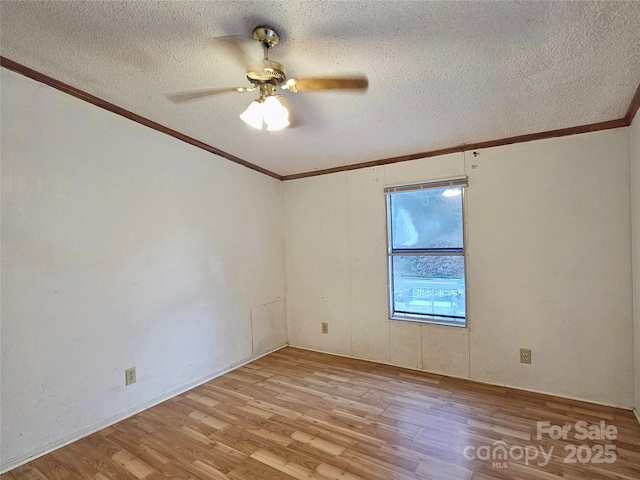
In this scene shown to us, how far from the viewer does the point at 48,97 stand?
7.12 ft

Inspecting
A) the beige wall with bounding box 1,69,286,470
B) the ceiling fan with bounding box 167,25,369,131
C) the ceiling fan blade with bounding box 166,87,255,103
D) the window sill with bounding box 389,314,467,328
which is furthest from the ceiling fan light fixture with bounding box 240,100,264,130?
the window sill with bounding box 389,314,467,328

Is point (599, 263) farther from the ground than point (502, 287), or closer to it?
farther from the ground

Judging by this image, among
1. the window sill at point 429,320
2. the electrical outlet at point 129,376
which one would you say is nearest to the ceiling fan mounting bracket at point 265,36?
the electrical outlet at point 129,376

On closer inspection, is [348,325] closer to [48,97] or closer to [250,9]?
[250,9]

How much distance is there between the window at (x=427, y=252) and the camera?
9.97 ft

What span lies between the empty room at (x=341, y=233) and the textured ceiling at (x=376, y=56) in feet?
0.05

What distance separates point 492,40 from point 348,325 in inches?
114

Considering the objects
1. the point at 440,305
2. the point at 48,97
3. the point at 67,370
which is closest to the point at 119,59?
the point at 48,97

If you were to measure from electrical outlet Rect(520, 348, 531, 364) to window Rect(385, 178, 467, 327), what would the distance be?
1.64 ft

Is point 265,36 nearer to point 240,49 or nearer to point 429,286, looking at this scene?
point 240,49

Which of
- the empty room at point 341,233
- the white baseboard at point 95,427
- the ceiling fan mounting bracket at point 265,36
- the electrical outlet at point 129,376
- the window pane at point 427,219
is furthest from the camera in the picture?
the window pane at point 427,219

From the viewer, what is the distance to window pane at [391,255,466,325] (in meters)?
3.06

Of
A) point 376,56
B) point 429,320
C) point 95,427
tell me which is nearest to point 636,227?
point 429,320

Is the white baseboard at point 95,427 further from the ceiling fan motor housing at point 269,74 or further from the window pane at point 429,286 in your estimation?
the ceiling fan motor housing at point 269,74
